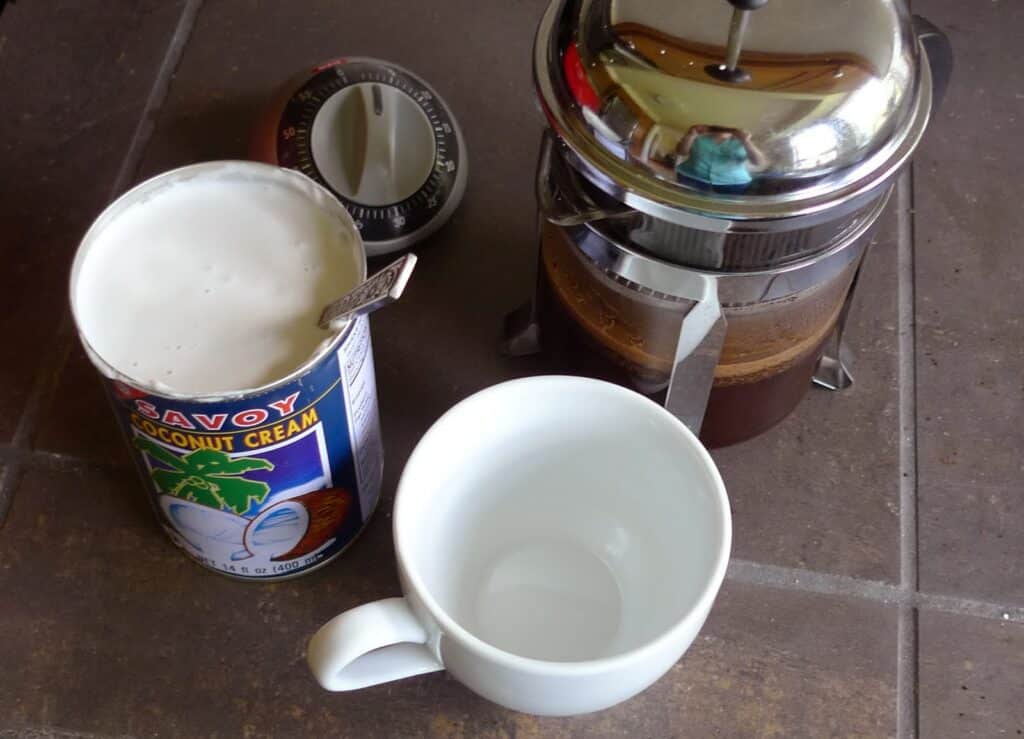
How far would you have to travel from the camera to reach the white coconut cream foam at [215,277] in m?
0.48

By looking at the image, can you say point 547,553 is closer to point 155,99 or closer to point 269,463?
point 269,463

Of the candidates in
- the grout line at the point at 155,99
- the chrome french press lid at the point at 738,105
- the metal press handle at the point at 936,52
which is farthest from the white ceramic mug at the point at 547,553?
the grout line at the point at 155,99

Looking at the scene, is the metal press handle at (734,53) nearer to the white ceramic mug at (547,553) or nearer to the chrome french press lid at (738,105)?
the chrome french press lid at (738,105)

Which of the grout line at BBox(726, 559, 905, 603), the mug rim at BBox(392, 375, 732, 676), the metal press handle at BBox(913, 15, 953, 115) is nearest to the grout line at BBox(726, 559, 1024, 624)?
the grout line at BBox(726, 559, 905, 603)

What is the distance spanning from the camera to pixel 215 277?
50 cm

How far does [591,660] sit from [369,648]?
92 mm

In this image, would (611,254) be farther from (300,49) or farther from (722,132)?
(300,49)

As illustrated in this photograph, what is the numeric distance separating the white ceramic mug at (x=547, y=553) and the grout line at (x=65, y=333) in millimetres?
248

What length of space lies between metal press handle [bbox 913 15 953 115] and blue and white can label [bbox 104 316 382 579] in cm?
29

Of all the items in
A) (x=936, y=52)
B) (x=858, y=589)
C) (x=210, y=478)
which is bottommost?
(x=858, y=589)

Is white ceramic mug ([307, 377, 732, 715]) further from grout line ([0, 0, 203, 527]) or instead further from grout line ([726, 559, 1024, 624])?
grout line ([0, 0, 203, 527])

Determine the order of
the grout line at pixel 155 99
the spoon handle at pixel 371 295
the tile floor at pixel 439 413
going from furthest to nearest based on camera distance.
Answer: the grout line at pixel 155 99
the tile floor at pixel 439 413
the spoon handle at pixel 371 295

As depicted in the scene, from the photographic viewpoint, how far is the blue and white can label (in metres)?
0.47

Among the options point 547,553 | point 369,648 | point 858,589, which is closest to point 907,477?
point 858,589
